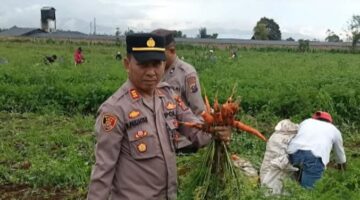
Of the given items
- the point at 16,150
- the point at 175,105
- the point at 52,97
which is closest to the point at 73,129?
the point at 16,150

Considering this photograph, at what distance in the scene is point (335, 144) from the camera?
17.3ft

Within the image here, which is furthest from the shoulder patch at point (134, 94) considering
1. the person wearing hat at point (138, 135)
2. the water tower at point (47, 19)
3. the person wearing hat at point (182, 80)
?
the water tower at point (47, 19)

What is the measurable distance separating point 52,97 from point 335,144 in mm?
7722

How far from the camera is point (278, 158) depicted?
536cm

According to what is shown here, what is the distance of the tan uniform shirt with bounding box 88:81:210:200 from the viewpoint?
9.43 ft

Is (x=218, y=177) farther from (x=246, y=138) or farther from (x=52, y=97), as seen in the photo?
(x=52, y=97)

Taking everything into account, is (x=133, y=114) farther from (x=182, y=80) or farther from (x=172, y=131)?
(x=182, y=80)

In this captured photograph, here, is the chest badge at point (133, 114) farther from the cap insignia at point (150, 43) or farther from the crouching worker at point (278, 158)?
the crouching worker at point (278, 158)

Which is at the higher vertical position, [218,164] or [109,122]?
[109,122]

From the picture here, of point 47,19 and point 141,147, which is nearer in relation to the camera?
point 141,147

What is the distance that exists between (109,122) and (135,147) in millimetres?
193

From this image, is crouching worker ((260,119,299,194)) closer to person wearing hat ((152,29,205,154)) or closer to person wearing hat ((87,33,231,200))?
person wearing hat ((152,29,205,154))

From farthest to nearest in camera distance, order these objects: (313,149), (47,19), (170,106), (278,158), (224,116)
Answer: (47,19)
(278,158)
(313,149)
(170,106)
(224,116)

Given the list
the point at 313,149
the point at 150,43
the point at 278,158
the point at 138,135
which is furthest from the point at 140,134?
the point at 278,158
